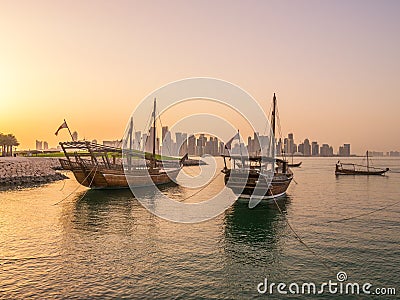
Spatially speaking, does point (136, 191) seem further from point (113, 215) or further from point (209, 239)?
point (209, 239)

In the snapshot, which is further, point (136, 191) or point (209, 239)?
point (136, 191)

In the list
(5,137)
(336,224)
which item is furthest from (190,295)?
(5,137)

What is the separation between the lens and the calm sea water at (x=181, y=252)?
14.2 metres

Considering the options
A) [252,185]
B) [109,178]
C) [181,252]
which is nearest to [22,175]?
[109,178]

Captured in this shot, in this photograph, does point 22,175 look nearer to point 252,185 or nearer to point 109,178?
point 109,178

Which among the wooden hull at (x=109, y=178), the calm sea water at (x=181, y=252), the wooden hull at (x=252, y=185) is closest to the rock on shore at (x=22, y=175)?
the wooden hull at (x=109, y=178)

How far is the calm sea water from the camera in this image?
46.6 ft

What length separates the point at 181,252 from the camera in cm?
1892

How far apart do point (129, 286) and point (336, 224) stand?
61.9 ft

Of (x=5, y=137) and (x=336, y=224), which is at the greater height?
(x=5, y=137)

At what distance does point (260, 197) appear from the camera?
1510 inches

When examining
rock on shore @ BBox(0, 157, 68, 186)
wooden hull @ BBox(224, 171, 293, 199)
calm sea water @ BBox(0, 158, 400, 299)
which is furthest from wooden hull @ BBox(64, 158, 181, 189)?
wooden hull @ BBox(224, 171, 293, 199)

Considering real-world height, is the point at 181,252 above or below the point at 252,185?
below

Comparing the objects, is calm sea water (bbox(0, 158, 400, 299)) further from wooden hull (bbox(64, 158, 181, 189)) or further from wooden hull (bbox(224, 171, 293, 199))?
wooden hull (bbox(64, 158, 181, 189))
